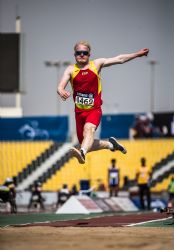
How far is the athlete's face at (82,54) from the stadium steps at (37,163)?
25242 millimetres

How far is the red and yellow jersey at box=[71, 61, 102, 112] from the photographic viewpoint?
11.7 metres

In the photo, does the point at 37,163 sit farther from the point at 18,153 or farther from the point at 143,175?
the point at 143,175

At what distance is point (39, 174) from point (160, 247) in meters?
29.1

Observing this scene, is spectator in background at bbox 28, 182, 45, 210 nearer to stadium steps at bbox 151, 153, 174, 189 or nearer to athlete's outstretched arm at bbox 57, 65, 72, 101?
stadium steps at bbox 151, 153, 174, 189

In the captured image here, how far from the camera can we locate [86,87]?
11.7m

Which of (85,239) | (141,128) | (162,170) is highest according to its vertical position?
(85,239)

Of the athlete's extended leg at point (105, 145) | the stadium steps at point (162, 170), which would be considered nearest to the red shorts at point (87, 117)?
the athlete's extended leg at point (105, 145)

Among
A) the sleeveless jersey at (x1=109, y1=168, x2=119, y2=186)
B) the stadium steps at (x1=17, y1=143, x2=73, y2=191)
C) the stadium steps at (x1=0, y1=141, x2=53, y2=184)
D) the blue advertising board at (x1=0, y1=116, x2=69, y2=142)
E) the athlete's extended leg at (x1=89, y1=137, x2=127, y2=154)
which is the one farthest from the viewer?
the blue advertising board at (x1=0, y1=116, x2=69, y2=142)

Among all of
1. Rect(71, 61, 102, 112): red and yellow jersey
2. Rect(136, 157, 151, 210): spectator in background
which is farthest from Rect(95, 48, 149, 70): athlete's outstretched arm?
Rect(136, 157, 151, 210): spectator in background

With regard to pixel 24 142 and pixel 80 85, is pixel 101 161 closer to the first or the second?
pixel 24 142

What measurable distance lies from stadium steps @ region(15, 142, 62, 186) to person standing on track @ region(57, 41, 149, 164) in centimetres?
2492

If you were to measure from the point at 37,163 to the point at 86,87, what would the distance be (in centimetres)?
2614

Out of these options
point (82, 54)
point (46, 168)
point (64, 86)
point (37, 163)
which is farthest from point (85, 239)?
point (37, 163)

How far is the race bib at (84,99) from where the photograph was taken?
11758 millimetres
